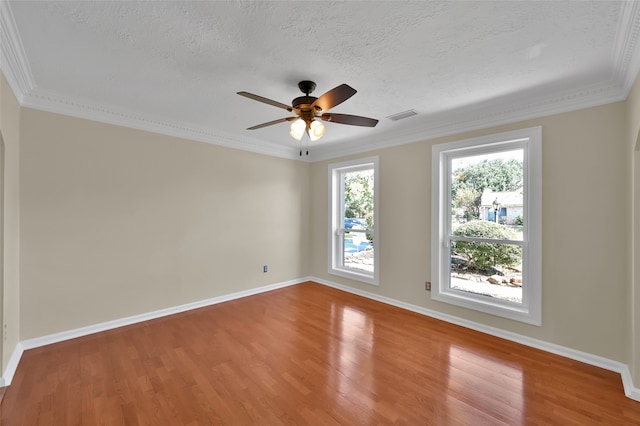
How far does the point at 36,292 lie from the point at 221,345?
1951 millimetres

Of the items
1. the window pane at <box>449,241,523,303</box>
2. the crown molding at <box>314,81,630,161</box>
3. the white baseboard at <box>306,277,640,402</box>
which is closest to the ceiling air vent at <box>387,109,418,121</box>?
the crown molding at <box>314,81,630,161</box>

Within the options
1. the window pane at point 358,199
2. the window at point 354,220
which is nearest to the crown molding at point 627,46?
the window at point 354,220

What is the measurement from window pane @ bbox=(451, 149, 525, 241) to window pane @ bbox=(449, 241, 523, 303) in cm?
15

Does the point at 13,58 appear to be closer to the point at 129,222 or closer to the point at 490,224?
the point at 129,222

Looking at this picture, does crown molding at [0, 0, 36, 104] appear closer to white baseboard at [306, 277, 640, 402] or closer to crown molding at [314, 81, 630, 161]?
crown molding at [314, 81, 630, 161]

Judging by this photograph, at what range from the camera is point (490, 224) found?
10.8ft

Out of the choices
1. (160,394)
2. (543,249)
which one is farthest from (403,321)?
(160,394)

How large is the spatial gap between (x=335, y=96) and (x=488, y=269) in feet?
9.15

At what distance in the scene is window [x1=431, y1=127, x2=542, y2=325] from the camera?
2895mm

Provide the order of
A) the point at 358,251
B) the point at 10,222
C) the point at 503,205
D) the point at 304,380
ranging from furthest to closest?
the point at 358,251
the point at 503,205
the point at 10,222
the point at 304,380

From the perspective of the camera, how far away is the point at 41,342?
278cm

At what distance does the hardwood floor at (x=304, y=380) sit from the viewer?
188cm

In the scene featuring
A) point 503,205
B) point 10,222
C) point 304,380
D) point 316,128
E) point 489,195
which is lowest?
point 304,380

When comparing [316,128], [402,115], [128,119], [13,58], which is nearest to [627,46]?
[402,115]
